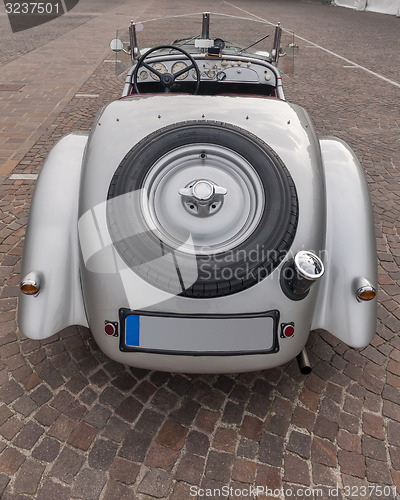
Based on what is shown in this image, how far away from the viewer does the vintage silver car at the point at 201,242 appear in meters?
1.98

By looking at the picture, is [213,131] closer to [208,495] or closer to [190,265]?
[190,265]

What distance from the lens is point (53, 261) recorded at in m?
2.24

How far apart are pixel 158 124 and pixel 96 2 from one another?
28.0m

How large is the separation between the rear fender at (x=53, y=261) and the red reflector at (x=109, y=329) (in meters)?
0.28

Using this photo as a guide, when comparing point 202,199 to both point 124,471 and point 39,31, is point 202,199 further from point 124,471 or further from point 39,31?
point 39,31

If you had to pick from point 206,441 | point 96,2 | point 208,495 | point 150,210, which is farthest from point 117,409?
point 96,2

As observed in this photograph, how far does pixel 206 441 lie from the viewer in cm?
219

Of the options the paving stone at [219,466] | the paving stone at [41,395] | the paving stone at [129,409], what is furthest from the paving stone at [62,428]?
the paving stone at [219,466]

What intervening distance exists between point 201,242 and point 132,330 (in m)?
0.59

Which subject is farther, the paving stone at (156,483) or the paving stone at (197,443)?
the paving stone at (197,443)

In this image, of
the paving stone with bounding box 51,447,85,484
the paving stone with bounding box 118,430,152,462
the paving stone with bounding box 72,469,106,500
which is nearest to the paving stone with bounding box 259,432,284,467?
the paving stone with bounding box 118,430,152,462

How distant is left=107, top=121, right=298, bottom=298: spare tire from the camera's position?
77.1 inches

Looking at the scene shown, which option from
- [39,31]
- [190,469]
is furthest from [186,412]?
[39,31]

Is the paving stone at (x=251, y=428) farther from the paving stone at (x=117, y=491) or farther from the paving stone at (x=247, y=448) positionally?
the paving stone at (x=117, y=491)
